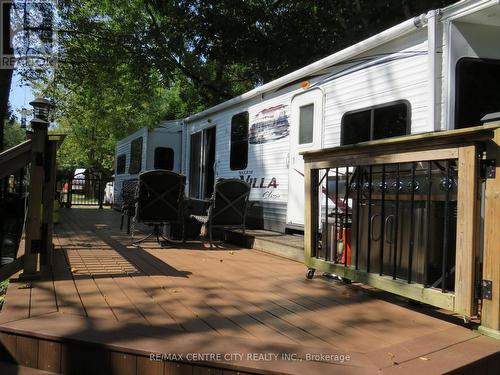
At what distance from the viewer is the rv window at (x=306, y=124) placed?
6.02m

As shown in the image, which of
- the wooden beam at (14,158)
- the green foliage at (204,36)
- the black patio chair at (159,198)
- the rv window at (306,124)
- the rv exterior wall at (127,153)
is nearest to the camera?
the wooden beam at (14,158)

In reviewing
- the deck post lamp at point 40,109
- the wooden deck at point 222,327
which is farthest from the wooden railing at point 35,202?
the deck post lamp at point 40,109

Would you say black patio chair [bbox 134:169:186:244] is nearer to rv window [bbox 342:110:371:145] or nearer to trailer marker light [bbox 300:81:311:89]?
trailer marker light [bbox 300:81:311:89]

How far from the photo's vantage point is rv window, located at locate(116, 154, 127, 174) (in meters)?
14.6

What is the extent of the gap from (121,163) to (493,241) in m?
13.8

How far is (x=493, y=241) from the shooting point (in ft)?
8.59

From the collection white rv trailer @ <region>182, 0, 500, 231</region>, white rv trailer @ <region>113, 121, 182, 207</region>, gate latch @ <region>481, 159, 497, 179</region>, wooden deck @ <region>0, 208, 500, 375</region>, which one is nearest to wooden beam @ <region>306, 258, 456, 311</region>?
wooden deck @ <region>0, 208, 500, 375</region>

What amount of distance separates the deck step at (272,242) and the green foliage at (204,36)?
6.17 m

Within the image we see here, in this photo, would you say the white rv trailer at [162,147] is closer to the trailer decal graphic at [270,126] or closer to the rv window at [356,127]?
the trailer decal graphic at [270,126]

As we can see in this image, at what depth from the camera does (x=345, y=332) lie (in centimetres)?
278

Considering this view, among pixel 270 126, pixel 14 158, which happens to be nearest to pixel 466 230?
pixel 14 158

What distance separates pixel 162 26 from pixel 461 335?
504 inches

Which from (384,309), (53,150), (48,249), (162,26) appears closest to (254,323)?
(384,309)

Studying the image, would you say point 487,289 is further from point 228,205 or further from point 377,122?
point 228,205
